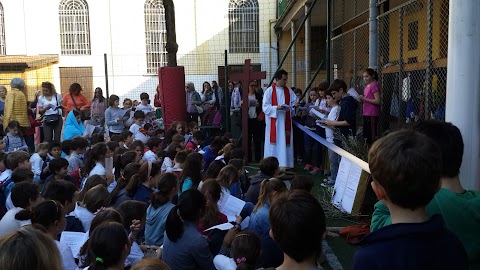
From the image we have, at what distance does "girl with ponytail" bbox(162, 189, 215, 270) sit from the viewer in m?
3.76

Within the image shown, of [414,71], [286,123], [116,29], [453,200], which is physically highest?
[116,29]

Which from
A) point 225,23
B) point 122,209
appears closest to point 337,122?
point 122,209

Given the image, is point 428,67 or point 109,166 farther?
point 109,166

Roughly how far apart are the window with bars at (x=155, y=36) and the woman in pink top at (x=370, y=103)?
21752mm

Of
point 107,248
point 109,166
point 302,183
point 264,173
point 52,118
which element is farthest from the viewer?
point 52,118

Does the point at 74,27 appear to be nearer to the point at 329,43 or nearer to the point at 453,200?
the point at 329,43

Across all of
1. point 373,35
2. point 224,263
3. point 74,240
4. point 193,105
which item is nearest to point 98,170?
point 74,240

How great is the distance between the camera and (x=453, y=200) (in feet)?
7.09

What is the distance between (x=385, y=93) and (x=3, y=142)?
21.7 ft

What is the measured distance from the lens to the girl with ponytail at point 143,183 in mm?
5359

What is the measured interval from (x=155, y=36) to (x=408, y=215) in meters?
28.5

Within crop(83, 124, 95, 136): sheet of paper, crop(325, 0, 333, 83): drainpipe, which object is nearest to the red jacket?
crop(83, 124, 95, 136): sheet of paper

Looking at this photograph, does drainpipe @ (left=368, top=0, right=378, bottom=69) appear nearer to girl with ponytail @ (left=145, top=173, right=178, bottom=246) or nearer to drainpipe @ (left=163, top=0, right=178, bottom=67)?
drainpipe @ (left=163, top=0, right=178, bottom=67)

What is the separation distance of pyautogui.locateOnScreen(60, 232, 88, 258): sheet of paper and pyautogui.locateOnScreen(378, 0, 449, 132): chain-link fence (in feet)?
14.2
